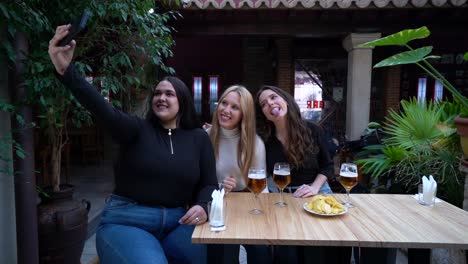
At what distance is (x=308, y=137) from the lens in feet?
7.88

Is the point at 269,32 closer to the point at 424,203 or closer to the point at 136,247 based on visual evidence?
the point at 424,203

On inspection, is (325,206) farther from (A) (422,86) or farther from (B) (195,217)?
(A) (422,86)

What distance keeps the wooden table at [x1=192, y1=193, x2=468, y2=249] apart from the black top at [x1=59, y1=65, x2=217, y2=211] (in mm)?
283

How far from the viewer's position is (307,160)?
93.6 inches

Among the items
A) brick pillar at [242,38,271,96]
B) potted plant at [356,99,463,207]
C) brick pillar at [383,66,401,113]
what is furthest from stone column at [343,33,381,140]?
brick pillar at [242,38,271,96]

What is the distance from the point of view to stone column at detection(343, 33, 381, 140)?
535 centimetres

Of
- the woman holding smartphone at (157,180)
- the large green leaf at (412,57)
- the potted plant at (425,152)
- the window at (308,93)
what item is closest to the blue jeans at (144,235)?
the woman holding smartphone at (157,180)

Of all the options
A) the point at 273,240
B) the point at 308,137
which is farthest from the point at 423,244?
the point at 308,137

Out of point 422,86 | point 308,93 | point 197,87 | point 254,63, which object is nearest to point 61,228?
point 308,93

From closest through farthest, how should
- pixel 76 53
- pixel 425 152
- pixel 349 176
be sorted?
pixel 349 176
pixel 76 53
pixel 425 152

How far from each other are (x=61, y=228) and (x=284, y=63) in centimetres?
548

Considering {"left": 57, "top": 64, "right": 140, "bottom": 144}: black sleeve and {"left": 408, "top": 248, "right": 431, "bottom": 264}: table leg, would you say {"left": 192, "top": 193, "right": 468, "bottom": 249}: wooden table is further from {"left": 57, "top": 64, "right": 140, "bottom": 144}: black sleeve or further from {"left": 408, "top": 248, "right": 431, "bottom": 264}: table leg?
{"left": 57, "top": 64, "right": 140, "bottom": 144}: black sleeve

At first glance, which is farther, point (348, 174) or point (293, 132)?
point (293, 132)

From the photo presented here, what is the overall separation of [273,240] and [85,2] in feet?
6.21
